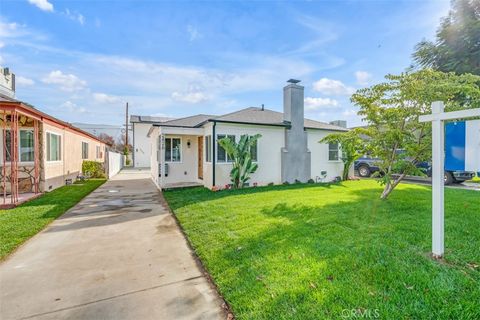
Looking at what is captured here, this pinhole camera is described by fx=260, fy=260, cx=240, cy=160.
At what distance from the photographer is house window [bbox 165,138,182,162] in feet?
44.5

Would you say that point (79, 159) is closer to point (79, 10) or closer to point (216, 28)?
point (79, 10)

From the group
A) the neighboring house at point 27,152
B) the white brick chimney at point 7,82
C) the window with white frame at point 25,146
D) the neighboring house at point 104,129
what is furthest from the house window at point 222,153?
the neighboring house at point 104,129

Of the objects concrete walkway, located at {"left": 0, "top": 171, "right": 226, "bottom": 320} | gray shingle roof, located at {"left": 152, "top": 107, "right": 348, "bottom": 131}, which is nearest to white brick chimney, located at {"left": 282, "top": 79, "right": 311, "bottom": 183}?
gray shingle roof, located at {"left": 152, "top": 107, "right": 348, "bottom": 131}

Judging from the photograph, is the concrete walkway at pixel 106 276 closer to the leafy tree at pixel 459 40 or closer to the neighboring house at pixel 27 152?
the neighboring house at pixel 27 152

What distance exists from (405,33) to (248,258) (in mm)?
11124

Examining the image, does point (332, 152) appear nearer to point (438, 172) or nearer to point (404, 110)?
point (404, 110)

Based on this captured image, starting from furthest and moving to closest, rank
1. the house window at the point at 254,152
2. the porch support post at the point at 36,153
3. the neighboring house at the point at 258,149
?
the house window at the point at 254,152, the neighboring house at the point at 258,149, the porch support post at the point at 36,153

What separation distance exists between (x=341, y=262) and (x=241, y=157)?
812 centimetres

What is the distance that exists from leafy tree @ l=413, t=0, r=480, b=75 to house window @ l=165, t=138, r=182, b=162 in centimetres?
1299

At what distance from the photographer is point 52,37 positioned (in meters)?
9.95

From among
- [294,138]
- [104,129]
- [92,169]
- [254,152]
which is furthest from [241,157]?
[104,129]

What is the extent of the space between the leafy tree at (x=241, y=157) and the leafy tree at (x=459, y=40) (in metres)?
9.12

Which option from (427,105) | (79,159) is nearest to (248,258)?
(427,105)

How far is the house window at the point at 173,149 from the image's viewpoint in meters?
13.6
